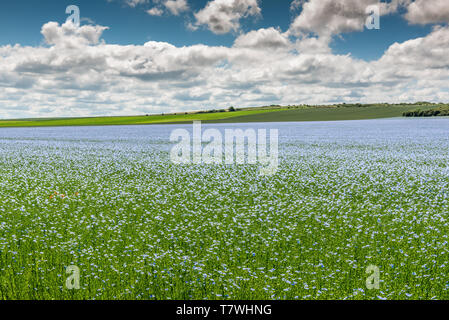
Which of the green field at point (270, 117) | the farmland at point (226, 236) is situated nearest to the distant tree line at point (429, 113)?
the green field at point (270, 117)

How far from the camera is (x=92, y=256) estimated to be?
8.52 metres

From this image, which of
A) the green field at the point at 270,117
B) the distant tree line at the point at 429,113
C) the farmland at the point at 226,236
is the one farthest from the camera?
the green field at the point at 270,117

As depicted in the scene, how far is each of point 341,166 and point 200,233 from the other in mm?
15405

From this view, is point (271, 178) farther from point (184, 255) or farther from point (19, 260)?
point (19, 260)

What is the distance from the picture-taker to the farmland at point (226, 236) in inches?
276

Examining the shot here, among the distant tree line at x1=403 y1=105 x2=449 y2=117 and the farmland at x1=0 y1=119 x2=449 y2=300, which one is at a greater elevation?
the distant tree line at x1=403 y1=105 x2=449 y2=117

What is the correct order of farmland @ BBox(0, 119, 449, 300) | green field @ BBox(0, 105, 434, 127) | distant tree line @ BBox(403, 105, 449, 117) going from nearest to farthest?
farmland @ BBox(0, 119, 449, 300) < distant tree line @ BBox(403, 105, 449, 117) < green field @ BBox(0, 105, 434, 127)

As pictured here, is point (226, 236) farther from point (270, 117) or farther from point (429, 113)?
point (429, 113)

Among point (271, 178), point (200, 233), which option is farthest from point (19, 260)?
point (271, 178)

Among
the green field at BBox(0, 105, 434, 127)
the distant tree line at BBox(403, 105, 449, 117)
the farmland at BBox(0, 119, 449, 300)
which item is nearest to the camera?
the farmland at BBox(0, 119, 449, 300)

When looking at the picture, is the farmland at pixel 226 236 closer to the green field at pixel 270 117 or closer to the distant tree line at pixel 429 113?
the green field at pixel 270 117

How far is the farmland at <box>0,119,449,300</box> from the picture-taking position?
7.01 m

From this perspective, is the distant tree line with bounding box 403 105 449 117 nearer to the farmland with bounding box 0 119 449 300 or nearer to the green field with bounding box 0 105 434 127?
the green field with bounding box 0 105 434 127

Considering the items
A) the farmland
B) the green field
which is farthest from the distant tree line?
the farmland
